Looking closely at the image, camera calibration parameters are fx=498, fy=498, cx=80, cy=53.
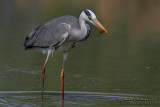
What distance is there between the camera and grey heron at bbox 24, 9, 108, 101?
8.49 metres

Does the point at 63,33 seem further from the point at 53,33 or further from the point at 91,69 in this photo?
the point at 91,69

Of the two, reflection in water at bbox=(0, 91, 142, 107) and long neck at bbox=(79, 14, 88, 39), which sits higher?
long neck at bbox=(79, 14, 88, 39)

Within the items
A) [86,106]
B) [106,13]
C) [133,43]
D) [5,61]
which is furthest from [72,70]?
[106,13]

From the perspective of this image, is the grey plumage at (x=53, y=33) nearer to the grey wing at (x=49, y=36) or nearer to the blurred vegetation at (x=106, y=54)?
the grey wing at (x=49, y=36)

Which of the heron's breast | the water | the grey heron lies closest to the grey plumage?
the grey heron

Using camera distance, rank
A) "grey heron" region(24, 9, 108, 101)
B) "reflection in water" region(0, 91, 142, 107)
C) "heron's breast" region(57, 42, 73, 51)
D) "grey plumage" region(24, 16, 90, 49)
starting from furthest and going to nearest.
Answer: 1. "heron's breast" region(57, 42, 73, 51)
2. "grey plumage" region(24, 16, 90, 49)
3. "grey heron" region(24, 9, 108, 101)
4. "reflection in water" region(0, 91, 142, 107)

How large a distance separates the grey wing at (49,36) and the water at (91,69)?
850 mm

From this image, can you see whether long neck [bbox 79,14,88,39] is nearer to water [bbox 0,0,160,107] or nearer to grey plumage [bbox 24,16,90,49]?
grey plumage [bbox 24,16,90,49]

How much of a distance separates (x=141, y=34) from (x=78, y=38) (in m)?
8.44

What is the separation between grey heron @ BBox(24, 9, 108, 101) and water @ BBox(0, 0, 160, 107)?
2.16ft

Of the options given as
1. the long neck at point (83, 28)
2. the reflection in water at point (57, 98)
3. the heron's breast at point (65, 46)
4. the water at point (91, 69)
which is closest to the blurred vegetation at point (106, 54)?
the water at point (91, 69)

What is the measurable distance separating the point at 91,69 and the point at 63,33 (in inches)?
108

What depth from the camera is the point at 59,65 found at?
11555 mm

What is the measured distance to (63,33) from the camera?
28.2 ft
